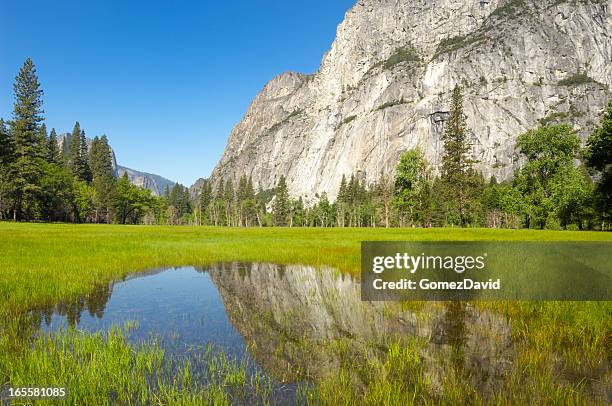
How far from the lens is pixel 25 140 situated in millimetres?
53594

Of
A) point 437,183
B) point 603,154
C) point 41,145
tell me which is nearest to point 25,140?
point 41,145

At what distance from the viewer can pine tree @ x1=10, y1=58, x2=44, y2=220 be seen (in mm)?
52469

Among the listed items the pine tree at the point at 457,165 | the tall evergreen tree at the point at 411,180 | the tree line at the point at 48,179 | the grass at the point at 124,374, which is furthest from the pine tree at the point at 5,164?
the pine tree at the point at 457,165

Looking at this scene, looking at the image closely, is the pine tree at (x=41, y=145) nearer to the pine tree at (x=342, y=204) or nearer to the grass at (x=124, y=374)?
the grass at (x=124, y=374)

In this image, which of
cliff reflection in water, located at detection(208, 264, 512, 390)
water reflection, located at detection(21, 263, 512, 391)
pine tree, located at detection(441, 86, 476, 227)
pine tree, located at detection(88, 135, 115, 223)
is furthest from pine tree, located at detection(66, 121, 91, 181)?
cliff reflection in water, located at detection(208, 264, 512, 390)

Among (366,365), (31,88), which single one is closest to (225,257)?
(366,365)

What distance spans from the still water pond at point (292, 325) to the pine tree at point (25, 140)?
56.9 meters

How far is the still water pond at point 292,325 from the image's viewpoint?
213 inches

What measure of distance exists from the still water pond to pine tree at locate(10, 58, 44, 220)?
187ft

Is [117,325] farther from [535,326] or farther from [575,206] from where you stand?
[575,206]

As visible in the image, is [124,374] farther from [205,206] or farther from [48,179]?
[205,206]

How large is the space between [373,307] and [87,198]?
295 ft

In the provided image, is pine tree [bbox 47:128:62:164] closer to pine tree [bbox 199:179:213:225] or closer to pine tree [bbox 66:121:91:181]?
pine tree [bbox 66:121:91:181]

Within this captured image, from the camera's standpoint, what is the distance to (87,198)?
3120 inches
